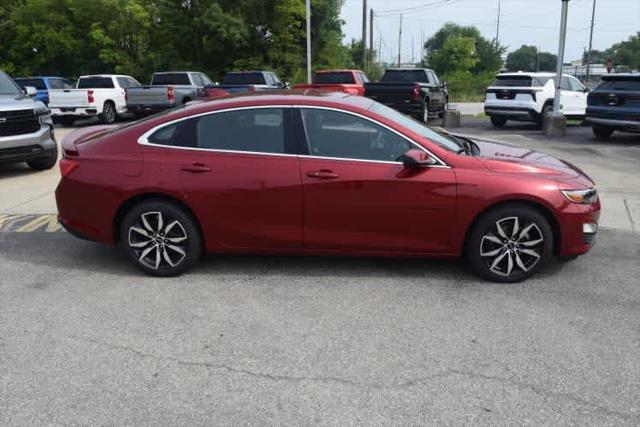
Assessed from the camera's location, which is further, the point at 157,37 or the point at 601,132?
the point at 157,37

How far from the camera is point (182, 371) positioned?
3.64m

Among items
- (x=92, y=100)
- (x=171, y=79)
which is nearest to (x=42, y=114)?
(x=92, y=100)

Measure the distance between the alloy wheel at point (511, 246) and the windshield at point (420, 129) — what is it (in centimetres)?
78

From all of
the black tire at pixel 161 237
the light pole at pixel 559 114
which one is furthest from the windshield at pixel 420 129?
the light pole at pixel 559 114

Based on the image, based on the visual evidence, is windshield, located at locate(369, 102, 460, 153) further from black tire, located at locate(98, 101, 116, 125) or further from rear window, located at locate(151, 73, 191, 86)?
rear window, located at locate(151, 73, 191, 86)

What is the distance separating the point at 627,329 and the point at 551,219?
112 centimetres

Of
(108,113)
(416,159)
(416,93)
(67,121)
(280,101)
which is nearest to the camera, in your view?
(416,159)

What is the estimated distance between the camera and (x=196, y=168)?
5047mm

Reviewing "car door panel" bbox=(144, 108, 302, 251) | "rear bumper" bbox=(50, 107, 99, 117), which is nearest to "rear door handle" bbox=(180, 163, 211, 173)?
"car door panel" bbox=(144, 108, 302, 251)

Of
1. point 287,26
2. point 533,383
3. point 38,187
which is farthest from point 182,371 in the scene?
point 287,26

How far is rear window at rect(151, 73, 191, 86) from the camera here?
72.3 feet

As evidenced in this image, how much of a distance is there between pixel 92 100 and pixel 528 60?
127052 millimetres

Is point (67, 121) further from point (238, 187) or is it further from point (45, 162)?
point (238, 187)

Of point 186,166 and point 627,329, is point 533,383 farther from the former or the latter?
point 186,166
